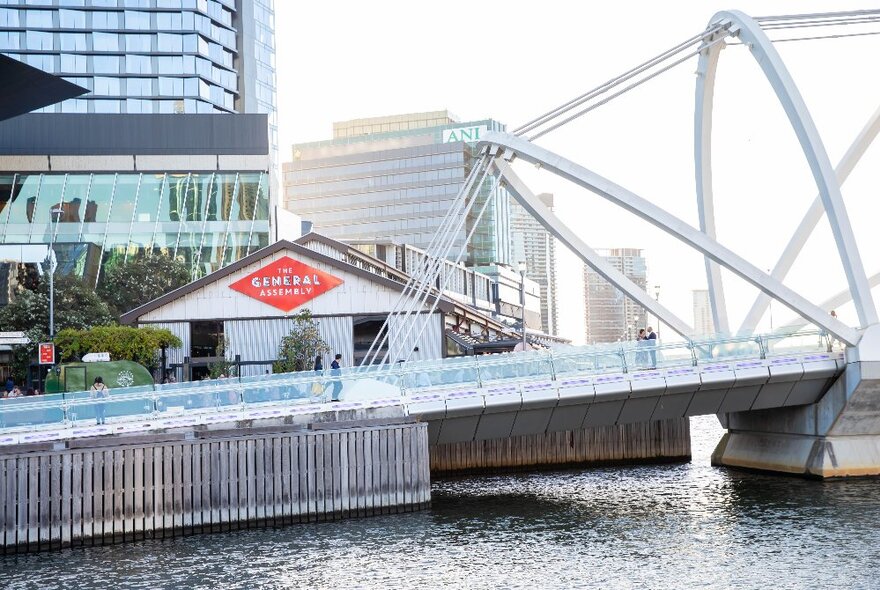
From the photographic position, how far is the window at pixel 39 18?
11525cm

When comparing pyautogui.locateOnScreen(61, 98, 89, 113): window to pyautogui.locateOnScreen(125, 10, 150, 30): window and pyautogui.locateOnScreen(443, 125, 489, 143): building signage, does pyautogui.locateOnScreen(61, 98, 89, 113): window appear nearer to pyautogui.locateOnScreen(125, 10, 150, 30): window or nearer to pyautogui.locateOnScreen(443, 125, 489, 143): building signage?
pyautogui.locateOnScreen(125, 10, 150, 30): window

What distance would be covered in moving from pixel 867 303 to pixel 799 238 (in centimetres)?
561

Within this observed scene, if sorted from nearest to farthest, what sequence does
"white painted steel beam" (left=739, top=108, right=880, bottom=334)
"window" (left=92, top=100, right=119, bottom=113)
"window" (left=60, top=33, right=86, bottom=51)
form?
"white painted steel beam" (left=739, top=108, right=880, bottom=334) → "window" (left=60, top=33, right=86, bottom=51) → "window" (left=92, top=100, right=119, bottom=113)

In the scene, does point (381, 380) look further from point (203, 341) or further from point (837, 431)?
point (203, 341)

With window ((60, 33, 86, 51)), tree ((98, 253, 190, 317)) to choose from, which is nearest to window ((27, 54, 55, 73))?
window ((60, 33, 86, 51))

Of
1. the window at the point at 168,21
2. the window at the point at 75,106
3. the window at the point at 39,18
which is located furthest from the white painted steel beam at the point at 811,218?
the window at the point at 39,18

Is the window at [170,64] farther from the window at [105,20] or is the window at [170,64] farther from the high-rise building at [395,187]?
the high-rise building at [395,187]

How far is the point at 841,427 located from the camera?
36.8 metres

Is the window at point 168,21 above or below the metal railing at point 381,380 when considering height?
above

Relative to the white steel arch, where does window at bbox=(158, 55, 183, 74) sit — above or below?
above

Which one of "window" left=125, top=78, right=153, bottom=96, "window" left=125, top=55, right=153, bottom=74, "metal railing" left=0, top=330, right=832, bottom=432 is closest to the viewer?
"metal railing" left=0, top=330, right=832, bottom=432

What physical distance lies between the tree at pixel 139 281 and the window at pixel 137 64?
49707 mm

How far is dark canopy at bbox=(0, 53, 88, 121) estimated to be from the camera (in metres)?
60.2

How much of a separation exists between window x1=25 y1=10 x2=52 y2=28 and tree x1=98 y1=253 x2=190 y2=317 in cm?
5195
